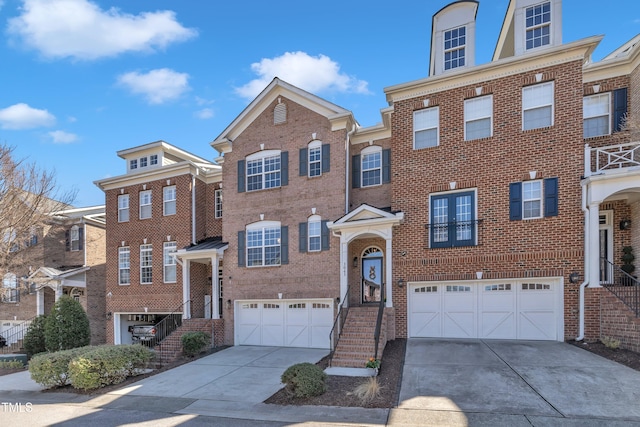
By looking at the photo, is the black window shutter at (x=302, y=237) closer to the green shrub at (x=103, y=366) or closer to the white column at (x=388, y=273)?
the white column at (x=388, y=273)

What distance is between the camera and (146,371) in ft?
42.0

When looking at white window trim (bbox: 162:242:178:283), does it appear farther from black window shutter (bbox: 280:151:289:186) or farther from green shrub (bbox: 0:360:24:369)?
black window shutter (bbox: 280:151:289:186)

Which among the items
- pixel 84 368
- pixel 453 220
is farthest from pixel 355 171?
pixel 84 368

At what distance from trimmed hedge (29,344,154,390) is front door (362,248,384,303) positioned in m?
8.15

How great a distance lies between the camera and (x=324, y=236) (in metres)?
14.7

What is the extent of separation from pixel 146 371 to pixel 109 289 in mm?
9310

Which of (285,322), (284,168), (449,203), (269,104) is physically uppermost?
(269,104)

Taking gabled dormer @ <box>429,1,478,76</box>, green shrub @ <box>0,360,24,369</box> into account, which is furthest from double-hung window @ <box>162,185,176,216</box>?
gabled dormer @ <box>429,1,478,76</box>

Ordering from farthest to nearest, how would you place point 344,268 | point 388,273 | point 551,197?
point 344,268, point 388,273, point 551,197

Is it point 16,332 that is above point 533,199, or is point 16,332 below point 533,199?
below

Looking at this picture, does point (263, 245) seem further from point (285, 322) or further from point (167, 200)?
point (167, 200)

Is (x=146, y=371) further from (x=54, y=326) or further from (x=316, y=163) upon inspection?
(x=316, y=163)

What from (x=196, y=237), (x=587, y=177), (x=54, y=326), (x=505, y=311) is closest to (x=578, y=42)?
(x=587, y=177)

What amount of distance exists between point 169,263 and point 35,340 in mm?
6232
